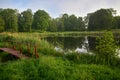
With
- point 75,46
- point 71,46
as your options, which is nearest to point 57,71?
point 71,46

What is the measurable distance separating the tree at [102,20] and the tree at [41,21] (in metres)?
16.8

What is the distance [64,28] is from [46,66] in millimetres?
70065

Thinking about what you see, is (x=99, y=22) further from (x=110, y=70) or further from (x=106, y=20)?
(x=110, y=70)

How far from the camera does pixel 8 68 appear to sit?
977cm

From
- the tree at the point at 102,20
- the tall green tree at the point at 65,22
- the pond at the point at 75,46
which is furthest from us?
the tall green tree at the point at 65,22

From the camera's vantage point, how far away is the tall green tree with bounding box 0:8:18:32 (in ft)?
198

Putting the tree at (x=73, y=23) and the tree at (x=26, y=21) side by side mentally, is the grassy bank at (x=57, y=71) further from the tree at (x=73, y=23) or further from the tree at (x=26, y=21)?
the tree at (x=73, y=23)

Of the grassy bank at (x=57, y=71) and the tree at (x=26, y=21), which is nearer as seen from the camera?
the grassy bank at (x=57, y=71)

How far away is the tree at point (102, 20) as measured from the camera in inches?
2614

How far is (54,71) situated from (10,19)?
54877 mm

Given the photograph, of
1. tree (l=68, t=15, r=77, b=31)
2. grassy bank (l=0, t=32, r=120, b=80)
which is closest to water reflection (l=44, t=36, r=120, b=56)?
grassy bank (l=0, t=32, r=120, b=80)

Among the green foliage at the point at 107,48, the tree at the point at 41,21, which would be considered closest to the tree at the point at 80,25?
the tree at the point at 41,21

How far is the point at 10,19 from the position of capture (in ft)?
201

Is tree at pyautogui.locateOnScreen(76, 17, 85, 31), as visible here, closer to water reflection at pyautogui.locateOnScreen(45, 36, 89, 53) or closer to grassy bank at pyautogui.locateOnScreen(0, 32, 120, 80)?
water reflection at pyautogui.locateOnScreen(45, 36, 89, 53)
